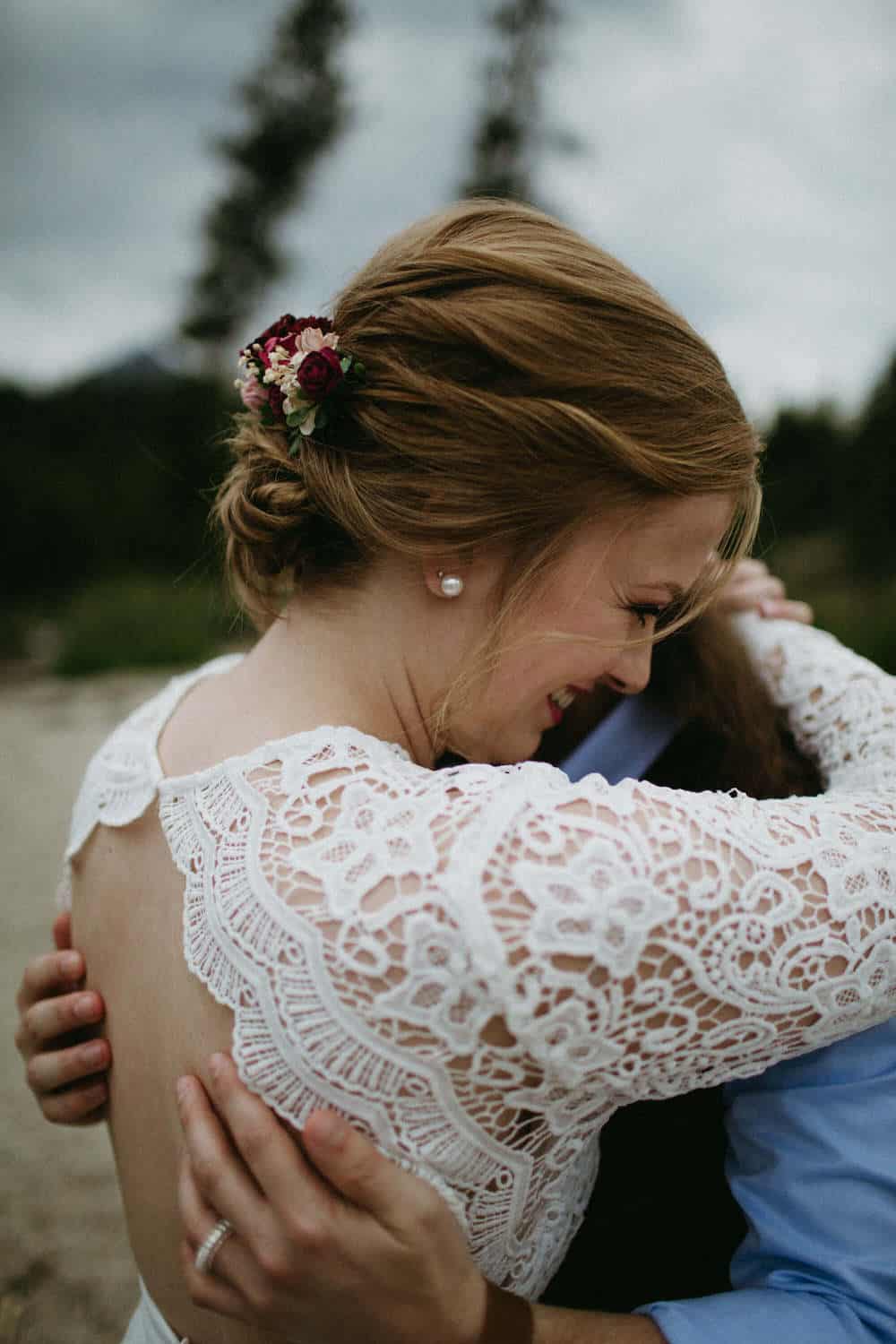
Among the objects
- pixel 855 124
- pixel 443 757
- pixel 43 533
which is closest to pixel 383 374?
pixel 443 757

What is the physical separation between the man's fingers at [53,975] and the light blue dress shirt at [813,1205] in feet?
3.52

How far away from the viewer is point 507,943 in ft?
3.57

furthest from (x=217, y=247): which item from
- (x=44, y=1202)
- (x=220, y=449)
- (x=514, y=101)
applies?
(x=44, y=1202)

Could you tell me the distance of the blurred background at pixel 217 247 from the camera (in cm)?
631

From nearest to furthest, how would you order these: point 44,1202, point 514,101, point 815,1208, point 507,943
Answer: point 507,943 → point 815,1208 → point 44,1202 → point 514,101

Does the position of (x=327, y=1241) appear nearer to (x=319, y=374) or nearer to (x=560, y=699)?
(x=560, y=699)

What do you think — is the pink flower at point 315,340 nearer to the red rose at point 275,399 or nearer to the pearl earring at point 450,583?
the red rose at point 275,399

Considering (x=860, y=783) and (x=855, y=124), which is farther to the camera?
(x=855, y=124)

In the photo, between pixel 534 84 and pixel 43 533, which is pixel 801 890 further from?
pixel 534 84

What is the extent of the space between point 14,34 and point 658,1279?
16731 mm

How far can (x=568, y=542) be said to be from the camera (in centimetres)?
160

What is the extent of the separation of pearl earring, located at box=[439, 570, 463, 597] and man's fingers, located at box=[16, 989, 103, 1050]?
0.90 m

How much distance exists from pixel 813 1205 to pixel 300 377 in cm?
144

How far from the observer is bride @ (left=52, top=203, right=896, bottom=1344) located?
113 centimetres
